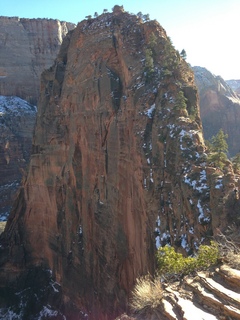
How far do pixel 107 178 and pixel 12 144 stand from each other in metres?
63.0

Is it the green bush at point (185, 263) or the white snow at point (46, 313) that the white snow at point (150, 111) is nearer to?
the green bush at point (185, 263)

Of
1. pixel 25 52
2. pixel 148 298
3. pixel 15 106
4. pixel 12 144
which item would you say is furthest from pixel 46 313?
pixel 25 52

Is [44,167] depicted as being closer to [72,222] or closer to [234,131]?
[72,222]

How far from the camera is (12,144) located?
90.0 meters

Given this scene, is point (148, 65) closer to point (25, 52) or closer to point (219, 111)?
point (219, 111)

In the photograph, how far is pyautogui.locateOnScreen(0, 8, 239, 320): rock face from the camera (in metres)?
21.8

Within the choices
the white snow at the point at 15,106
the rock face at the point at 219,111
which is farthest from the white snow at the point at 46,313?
the rock face at the point at 219,111

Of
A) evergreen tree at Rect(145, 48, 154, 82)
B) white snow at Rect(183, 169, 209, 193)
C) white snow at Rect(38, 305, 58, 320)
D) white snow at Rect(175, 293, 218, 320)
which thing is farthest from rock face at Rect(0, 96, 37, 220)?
white snow at Rect(175, 293, 218, 320)

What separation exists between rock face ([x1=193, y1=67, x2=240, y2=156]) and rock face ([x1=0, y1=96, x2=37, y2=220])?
4445cm

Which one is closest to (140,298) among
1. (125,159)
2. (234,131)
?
(125,159)

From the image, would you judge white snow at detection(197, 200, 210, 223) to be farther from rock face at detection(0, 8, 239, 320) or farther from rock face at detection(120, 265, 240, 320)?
rock face at detection(120, 265, 240, 320)

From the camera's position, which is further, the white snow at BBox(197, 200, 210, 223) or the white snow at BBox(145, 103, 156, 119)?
the white snow at BBox(145, 103, 156, 119)

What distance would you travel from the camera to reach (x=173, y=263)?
1277cm

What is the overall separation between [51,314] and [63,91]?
23591mm
